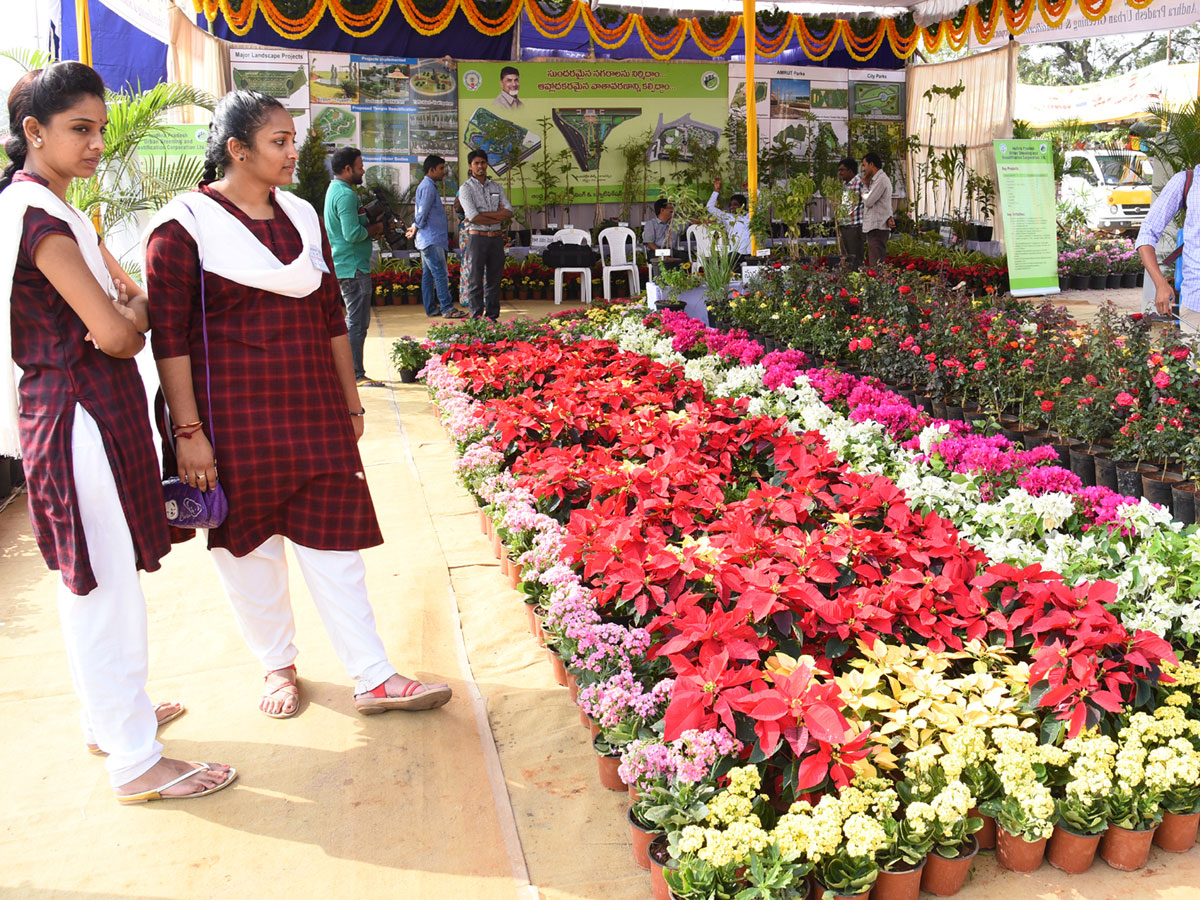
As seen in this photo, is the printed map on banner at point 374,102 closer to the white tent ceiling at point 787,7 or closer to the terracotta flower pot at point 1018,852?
the white tent ceiling at point 787,7

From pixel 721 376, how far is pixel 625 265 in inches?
263

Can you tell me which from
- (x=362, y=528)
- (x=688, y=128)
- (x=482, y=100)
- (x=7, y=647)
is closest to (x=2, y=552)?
(x=7, y=647)

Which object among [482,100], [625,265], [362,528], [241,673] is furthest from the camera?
[482,100]

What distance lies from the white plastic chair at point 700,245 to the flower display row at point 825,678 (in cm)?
493

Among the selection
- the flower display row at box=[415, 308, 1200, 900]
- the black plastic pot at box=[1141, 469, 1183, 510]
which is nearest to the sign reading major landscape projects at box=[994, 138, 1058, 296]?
the black plastic pot at box=[1141, 469, 1183, 510]

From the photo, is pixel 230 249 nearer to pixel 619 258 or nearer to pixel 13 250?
pixel 13 250

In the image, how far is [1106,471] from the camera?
4.04 meters

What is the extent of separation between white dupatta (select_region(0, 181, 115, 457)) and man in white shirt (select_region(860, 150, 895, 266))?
926cm

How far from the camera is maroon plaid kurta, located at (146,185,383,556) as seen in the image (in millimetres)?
2439

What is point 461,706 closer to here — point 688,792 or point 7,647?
point 688,792

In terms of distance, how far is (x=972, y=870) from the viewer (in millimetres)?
2174

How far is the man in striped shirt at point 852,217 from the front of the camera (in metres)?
10.8

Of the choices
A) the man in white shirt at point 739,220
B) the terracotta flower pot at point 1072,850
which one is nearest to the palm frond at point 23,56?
the man in white shirt at point 739,220

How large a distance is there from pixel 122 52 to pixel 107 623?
8.22 m
